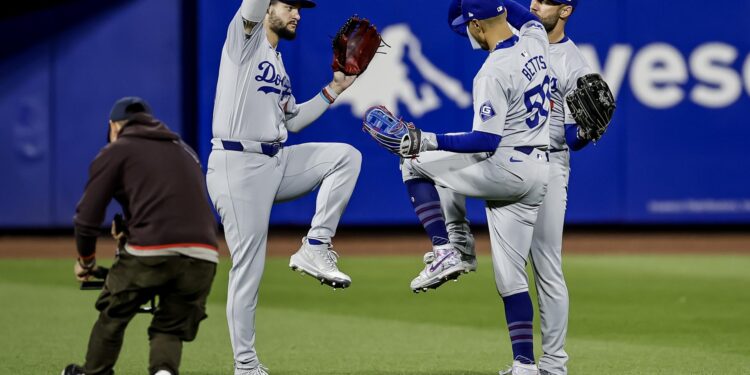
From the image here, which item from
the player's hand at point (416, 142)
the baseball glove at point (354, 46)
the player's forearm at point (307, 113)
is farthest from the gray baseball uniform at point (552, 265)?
the player's forearm at point (307, 113)

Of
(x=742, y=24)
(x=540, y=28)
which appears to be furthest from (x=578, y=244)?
(x=540, y=28)

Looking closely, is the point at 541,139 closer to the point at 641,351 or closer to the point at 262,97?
the point at 262,97

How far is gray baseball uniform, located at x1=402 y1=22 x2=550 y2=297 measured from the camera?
621cm

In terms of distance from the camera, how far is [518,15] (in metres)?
6.71

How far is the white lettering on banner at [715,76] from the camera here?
51.8 feet

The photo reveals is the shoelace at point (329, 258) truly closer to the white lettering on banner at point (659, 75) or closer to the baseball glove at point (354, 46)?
the baseball glove at point (354, 46)

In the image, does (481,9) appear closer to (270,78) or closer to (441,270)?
(270,78)

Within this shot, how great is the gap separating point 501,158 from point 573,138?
0.69m

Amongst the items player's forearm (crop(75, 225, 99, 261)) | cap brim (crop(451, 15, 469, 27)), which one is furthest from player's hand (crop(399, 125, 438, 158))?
player's forearm (crop(75, 225, 99, 261))

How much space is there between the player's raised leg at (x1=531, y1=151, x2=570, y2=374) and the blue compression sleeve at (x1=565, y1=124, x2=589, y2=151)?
0.20m

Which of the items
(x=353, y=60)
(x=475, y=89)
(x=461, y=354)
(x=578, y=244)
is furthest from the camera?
(x=578, y=244)

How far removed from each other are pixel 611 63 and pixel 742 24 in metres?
1.91

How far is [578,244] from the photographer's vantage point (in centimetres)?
1572

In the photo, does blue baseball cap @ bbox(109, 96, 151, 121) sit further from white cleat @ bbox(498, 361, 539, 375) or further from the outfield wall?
the outfield wall
